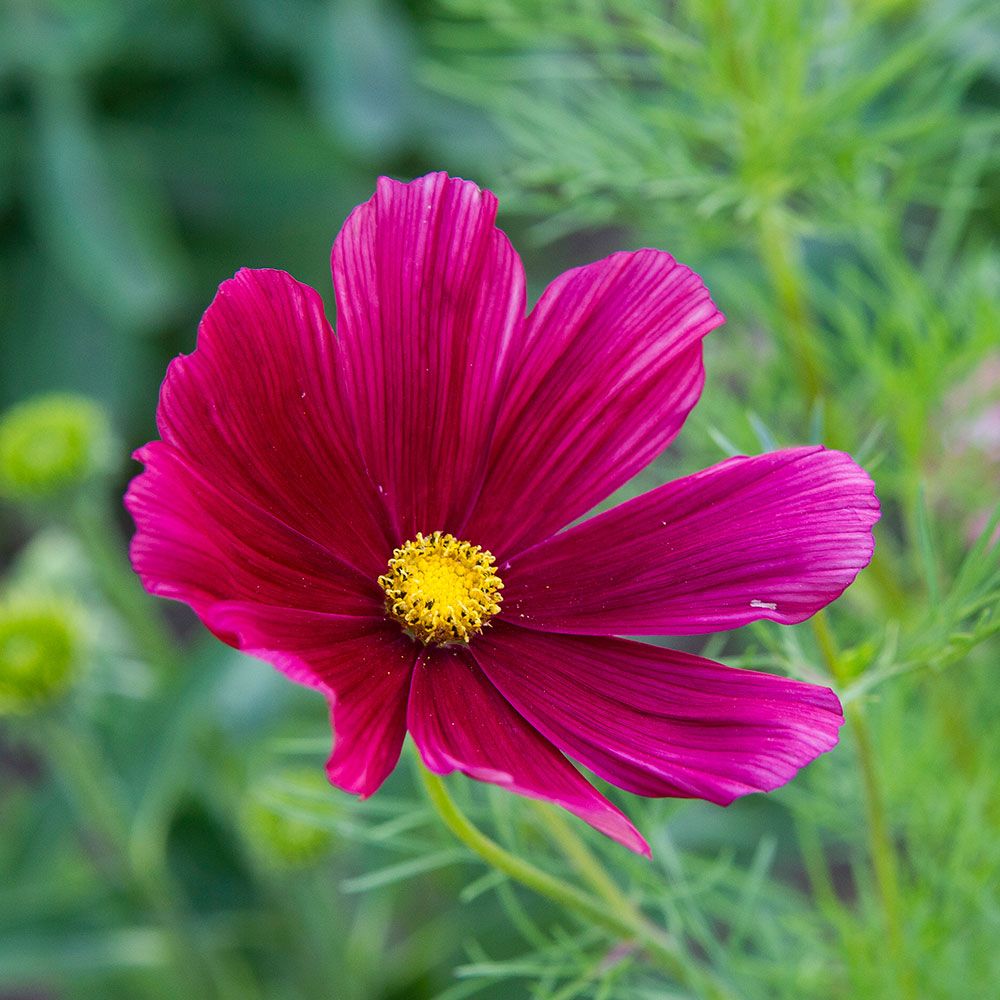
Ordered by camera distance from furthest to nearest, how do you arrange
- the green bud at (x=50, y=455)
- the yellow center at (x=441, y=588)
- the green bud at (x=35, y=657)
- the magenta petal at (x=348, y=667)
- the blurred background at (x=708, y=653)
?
1. the green bud at (x=50, y=455)
2. the green bud at (x=35, y=657)
3. the blurred background at (x=708, y=653)
4. the yellow center at (x=441, y=588)
5. the magenta petal at (x=348, y=667)

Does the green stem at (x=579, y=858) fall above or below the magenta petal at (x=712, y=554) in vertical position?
below

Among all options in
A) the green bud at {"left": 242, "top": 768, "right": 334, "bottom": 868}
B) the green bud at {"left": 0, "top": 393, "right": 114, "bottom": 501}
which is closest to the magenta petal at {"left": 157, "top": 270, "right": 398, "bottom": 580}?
the green bud at {"left": 242, "top": 768, "right": 334, "bottom": 868}

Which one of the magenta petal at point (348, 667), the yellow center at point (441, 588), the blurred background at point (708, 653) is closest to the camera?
the magenta petal at point (348, 667)

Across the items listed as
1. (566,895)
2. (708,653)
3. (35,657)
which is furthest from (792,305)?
(35,657)

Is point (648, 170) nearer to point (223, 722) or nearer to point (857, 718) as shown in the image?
point (857, 718)

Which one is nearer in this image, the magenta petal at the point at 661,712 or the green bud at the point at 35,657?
the magenta petal at the point at 661,712

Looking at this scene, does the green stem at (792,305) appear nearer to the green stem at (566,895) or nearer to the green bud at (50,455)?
the green stem at (566,895)

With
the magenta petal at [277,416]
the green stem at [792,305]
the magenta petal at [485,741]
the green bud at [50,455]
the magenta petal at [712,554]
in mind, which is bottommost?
the magenta petal at [485,741]

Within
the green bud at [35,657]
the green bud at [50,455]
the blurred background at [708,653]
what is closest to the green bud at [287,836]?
the blurred background at [708,653]

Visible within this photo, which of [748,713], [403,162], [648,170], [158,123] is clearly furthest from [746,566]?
[158,123]
